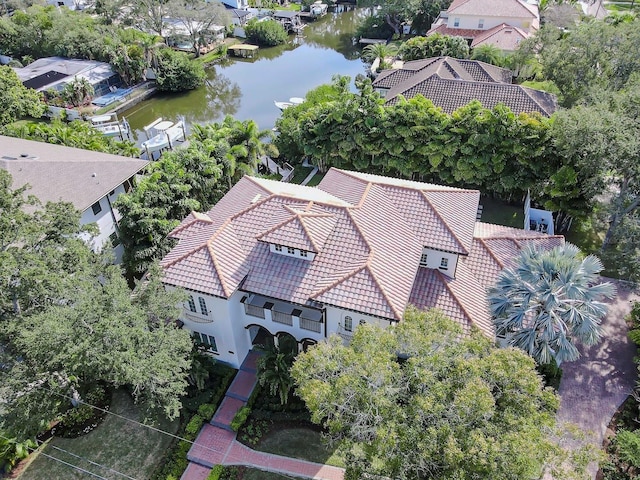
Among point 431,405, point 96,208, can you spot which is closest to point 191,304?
point 96,208

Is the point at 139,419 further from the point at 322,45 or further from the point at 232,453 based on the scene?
the point at 322,45

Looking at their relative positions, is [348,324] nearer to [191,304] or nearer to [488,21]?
[191,304]

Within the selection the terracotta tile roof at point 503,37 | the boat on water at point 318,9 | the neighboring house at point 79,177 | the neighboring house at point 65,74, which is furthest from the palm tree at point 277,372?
the boat on water at point 318,9

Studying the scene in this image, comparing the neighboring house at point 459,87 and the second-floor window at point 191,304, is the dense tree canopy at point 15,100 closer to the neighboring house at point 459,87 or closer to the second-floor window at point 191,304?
the neighboring house at point 459,87

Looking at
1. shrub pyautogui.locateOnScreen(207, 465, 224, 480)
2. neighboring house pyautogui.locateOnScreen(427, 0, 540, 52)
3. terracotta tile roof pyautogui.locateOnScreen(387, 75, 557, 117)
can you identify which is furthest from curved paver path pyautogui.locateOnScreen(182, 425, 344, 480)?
neighboring house pyautogui.locateOnScreen(427, 0, 540, 52)

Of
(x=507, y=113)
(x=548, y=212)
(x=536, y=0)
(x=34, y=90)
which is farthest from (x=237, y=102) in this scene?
(x=536, y=0)

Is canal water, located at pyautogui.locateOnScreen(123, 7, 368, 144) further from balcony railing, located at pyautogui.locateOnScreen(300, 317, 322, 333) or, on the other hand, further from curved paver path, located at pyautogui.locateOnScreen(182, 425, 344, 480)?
curved paver path, located at pyautogui.locateOnScreen(182, 425, 344, 480)

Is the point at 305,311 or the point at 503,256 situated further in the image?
the point at 503,256
